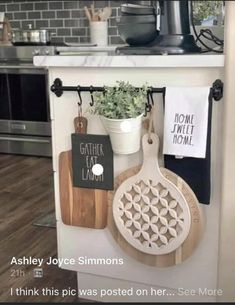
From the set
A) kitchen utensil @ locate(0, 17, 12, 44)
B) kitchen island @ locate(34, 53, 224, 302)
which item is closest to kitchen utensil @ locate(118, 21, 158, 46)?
kitchen island @ locate(34, 53, 224, 302)

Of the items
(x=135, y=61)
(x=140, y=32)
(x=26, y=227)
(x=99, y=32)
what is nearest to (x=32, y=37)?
(x=99, y=32)

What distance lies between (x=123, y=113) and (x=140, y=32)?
0.33m

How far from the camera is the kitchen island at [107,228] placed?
138 cm

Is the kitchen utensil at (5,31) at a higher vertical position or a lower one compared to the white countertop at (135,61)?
higher

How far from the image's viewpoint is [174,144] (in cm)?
137

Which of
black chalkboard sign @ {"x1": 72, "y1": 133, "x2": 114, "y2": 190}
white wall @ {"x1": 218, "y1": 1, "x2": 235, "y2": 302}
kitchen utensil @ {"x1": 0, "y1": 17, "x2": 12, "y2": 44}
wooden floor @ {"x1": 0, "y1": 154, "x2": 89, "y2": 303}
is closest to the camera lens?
white wall @ {"x1": 218, "y1": 1, "x2": 235, "y2": 302}

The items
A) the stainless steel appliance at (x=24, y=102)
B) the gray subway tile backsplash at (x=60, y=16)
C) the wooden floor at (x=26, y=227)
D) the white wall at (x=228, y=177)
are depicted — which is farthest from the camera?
the gray subway tile backsplash at (x=60, y=16)

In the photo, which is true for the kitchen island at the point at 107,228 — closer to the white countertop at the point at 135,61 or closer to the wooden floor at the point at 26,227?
the white countertop at the point at 135,61

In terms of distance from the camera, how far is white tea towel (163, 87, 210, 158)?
1326mm

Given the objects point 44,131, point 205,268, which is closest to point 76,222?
point 205,268

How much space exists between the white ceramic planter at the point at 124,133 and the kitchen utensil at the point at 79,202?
225mm

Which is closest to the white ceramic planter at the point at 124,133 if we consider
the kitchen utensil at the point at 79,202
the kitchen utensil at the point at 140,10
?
the kitchen utensil at the point at 79,202

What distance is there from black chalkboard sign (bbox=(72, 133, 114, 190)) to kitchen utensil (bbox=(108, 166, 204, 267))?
0.05 m

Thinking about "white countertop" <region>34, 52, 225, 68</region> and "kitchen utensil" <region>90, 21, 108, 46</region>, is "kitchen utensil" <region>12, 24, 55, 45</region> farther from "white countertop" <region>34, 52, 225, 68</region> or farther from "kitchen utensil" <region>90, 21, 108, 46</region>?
"white countertop" <region>34, 52, 225, 68</region>
